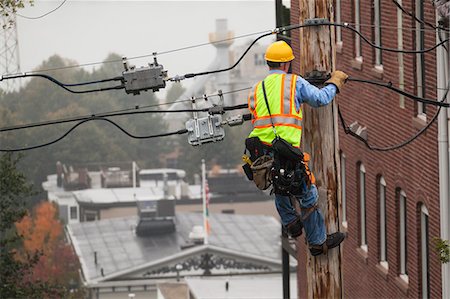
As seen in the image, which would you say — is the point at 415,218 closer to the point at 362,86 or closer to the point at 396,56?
the point at 396,56

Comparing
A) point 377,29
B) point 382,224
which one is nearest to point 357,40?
point 377,29

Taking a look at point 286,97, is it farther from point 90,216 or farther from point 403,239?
point 90,216

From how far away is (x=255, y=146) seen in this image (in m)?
15.0

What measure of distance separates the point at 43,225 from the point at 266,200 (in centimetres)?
3789

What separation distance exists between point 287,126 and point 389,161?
45.0 ft

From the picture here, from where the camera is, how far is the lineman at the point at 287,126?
14719mm

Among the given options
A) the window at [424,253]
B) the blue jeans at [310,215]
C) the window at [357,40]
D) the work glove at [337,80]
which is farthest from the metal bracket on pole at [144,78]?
the window at [357,40]

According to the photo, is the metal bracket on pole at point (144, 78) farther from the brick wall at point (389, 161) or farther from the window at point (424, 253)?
the window at point (424, 253)

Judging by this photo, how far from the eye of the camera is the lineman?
14.7m

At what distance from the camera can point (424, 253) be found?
2595 cm

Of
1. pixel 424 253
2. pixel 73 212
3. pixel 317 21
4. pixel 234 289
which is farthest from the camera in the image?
pixel 73 212

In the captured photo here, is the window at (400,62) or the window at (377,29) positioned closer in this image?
the window at (400,62)

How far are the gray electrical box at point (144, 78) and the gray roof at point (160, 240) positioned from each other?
4107 inches

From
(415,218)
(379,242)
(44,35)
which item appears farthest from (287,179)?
(44,35)
